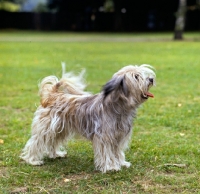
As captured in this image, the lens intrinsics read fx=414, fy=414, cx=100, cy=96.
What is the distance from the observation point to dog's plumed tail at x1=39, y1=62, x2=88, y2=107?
566 cm

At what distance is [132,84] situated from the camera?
15.9ft

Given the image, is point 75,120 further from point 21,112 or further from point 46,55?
point 46,55

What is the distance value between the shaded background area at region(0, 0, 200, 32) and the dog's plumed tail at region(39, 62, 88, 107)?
39.6 meters

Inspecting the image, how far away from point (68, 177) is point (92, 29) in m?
42.6

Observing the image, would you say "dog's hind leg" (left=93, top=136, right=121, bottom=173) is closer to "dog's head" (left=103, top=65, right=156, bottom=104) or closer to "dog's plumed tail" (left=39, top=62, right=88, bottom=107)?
"dog's head" (left=103, top=65, right=156, bottom=104)

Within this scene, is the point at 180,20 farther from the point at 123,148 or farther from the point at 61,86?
the point at 123,148

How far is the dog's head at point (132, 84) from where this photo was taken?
15.9 ft

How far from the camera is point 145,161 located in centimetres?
Result: 555

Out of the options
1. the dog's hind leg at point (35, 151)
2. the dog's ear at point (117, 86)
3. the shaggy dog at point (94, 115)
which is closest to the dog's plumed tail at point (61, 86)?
the shaggy dog at point (94, 115)

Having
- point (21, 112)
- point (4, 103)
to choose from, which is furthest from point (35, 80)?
point (21, 112)

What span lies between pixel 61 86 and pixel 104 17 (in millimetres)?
41253

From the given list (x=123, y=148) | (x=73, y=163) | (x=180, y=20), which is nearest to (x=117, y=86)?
(x=123, y=148)

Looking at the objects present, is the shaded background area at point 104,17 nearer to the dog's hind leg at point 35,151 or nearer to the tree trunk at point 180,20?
the tree trunk at point 180,20

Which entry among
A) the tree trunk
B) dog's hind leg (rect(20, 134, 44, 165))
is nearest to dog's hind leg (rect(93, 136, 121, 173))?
dog's hind leg (rect(20, 134, 44, 165))
